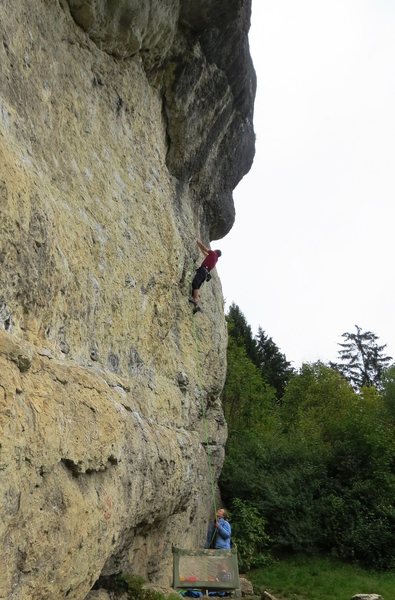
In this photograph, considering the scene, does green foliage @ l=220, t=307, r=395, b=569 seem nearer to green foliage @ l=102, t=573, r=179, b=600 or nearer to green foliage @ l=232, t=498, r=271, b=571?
green foliage @ l=232, t=498, r=271, b=571

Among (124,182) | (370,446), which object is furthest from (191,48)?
(370,446)

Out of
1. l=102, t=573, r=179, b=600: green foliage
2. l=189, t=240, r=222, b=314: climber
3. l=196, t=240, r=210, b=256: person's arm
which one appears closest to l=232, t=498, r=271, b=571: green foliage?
l=189, t=240, r=222, b=314: climber

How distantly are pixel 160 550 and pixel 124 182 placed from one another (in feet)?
23.4

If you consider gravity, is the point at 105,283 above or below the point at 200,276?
below

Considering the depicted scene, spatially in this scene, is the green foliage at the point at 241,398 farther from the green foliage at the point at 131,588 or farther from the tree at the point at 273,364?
the green foliage at the point at 131,588

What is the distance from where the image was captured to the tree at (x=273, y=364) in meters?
41.5

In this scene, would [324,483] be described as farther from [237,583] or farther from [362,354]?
[362,354]

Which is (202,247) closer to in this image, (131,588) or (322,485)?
(131,588)

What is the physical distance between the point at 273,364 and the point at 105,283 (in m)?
35.5

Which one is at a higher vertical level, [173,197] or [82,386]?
[173,197]

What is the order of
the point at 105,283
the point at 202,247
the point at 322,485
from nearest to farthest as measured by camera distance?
the point at 105,283 → the point at 202,247 → the point at 322,485

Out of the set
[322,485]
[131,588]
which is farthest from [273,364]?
[131,588]

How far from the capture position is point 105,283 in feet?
27.9

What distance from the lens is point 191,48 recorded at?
1280 centimetres
